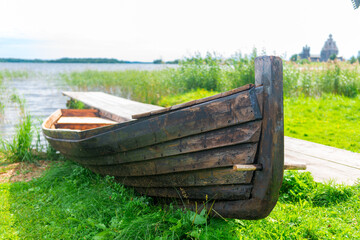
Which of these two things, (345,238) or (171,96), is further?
(171,96)

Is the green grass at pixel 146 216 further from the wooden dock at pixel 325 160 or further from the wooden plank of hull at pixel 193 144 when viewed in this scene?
the wooden plank of hull at pixel 193 144

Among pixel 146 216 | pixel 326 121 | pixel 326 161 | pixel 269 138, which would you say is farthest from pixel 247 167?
pixel 326 121

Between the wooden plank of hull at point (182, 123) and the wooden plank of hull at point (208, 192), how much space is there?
490 mm

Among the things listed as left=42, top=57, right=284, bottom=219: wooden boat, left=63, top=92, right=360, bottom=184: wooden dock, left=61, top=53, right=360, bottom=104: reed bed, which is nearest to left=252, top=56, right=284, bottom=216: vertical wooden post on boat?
left=42, top=57, right=284, bottom=219: wooden boat

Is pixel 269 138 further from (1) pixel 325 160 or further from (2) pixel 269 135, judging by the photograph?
(1) pixel 325 160

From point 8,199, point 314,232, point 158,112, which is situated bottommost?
point 8,199

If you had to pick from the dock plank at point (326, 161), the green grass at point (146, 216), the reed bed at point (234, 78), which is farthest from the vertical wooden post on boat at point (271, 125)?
the reed bed at point (234, 78)

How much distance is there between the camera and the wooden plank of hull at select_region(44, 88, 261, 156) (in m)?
2.09

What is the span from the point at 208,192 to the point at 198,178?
14 centimetres

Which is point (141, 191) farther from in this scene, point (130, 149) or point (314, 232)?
point (314, 232)

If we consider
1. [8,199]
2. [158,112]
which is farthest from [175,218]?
[8,199]

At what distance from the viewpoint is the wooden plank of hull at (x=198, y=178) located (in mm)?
2234

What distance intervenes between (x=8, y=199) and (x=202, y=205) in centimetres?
276

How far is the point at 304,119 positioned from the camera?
7.16 m
